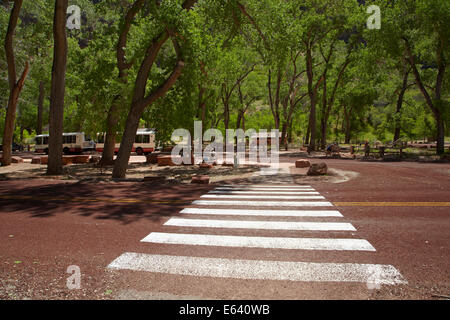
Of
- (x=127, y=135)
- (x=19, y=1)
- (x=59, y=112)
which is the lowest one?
(x=127, y=135)

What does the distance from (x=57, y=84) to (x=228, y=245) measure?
1373cm

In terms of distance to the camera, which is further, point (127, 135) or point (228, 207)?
point (127, 135)

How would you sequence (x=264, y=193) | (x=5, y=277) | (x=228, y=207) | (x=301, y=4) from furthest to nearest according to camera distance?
(x=301, y=4)
(x=264, y=193)
(x=228, y=207)
(x=5, y=277)

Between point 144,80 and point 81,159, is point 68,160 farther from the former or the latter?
point 144,80

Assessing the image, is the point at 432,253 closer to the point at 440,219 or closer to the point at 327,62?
the point at 440,219

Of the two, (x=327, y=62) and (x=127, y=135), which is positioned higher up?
(x=327, y=62)

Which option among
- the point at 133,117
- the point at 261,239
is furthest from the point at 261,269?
the point at 133,117

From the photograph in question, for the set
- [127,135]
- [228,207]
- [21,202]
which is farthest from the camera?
[127,135]

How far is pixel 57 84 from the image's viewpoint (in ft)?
49.1

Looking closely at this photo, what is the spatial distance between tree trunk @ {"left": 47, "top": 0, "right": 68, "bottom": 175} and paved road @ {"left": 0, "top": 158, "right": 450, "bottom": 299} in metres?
6.18

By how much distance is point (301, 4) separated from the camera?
29.8m

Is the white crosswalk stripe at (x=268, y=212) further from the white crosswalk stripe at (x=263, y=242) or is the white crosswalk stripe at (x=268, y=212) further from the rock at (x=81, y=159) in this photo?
the rock at (x=81, y=159)
